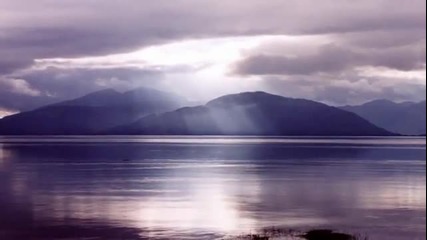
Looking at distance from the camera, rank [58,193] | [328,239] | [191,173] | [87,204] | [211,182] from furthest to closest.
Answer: [191,173] < [211,182] < [58,193] < [87,204] < [328,239]

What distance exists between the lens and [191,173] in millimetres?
113812

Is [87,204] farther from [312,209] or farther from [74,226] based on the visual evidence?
[312,209]

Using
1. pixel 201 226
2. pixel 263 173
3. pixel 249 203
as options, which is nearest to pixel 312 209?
pixel 249 203

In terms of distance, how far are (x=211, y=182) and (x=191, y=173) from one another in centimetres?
1846

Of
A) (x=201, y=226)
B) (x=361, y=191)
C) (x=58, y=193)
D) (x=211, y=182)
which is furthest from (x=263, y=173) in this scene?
(x=201, y=226)

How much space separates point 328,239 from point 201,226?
1121 cm

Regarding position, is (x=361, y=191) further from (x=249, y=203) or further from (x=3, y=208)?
(x=3, y=208)

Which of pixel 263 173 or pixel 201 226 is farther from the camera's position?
pixel 263 173

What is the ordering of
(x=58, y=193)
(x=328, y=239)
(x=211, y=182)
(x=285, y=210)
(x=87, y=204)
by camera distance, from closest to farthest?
(x=328, y=239)
(x=285, y=210)
(x=87, y=204)
(x=58, y=193)
(x=211, y=182)

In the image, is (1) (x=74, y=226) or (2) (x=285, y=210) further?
(2) (x=285, y=210)

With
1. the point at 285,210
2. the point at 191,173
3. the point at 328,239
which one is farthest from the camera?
the point at 191,173

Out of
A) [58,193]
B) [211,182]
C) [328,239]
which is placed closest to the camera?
[328,239]

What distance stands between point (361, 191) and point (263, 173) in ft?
111

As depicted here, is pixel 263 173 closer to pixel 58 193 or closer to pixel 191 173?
pixel 191 173
